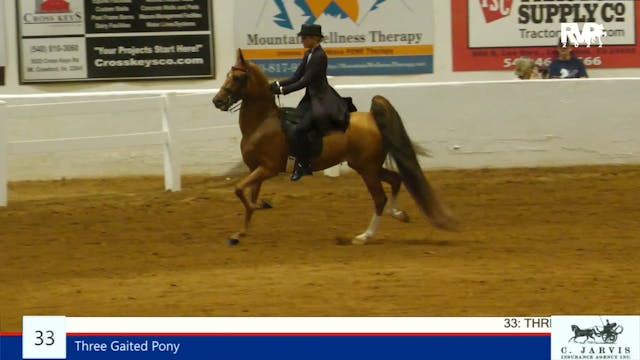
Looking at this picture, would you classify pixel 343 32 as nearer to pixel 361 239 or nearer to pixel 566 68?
pixel 566 68

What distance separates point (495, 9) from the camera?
18.7 metres

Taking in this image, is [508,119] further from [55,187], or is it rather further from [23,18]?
[23,18]

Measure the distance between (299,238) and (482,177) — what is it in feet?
15.9

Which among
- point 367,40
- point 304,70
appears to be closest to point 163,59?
point 367,40

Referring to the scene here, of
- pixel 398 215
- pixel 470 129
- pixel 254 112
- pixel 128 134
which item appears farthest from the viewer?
pixel 470 129

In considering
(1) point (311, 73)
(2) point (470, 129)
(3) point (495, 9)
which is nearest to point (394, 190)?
(1) point (311, 73)

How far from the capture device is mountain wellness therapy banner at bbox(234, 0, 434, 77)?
60.3ft

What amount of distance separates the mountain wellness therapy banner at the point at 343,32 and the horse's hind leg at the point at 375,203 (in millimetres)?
7450

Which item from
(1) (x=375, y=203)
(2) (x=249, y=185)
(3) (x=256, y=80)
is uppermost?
(3) (x=256, y=80)

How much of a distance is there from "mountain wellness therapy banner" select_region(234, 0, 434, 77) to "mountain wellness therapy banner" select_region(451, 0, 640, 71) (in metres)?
0.65

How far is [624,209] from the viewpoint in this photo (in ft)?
42.1

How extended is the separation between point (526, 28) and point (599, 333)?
525 inches

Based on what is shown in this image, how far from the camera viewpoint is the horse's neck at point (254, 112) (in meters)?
11.1

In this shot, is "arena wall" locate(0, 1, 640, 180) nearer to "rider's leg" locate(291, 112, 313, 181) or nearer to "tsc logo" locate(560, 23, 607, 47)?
"tsc logo" locate(560, 23, 607, 47)
